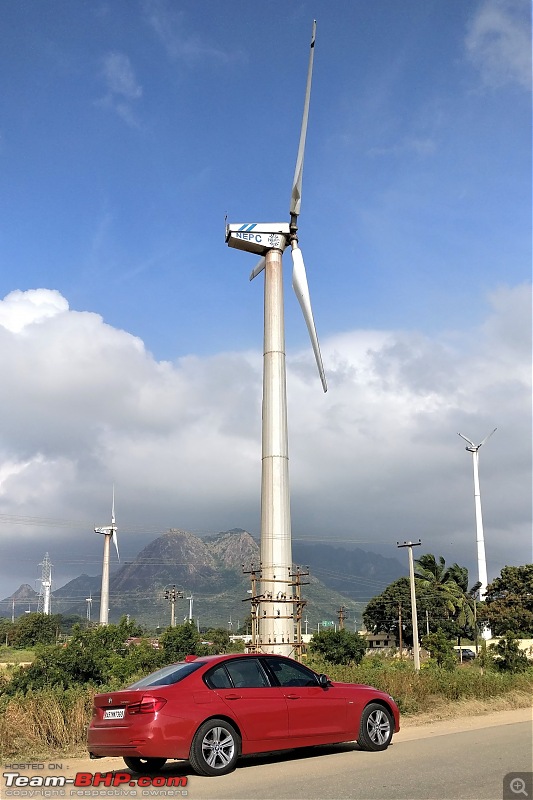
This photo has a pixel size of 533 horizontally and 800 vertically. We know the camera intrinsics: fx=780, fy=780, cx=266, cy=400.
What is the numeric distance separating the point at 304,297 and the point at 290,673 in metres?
27.7

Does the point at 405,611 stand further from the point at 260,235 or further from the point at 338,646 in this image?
the point at 260,235

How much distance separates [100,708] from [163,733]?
3.87 ft

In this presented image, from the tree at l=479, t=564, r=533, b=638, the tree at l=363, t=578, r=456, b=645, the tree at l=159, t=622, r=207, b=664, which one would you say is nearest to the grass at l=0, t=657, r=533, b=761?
the tree at l=159, t=622, r=207, b=664

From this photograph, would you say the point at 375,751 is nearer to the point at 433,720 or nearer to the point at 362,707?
the point at 362,707

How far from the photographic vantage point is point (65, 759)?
37.4 ft

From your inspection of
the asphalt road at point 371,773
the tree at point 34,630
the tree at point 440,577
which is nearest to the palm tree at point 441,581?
the tree at point 440,577

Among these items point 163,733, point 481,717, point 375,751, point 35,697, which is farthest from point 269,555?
point 163,733

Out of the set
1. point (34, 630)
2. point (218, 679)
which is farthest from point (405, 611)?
point (218, 679)

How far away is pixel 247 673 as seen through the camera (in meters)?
10.5

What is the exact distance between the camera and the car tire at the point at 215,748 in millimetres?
9266

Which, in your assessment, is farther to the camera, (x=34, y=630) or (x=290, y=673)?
(x=34, y=630)

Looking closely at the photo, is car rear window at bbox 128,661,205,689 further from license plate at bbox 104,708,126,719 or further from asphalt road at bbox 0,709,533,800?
asphalt road at bbox 0,709,533,800

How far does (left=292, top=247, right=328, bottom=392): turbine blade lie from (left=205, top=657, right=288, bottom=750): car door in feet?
87.5

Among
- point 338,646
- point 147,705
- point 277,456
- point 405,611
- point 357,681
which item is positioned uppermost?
point 277,456
